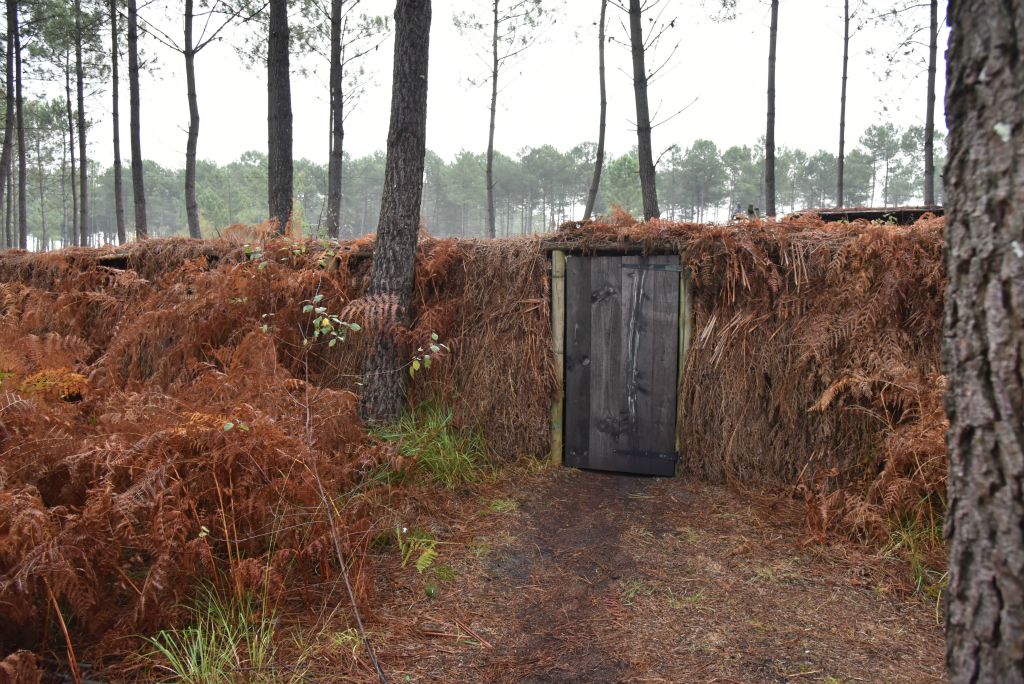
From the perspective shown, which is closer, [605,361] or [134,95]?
[605,361]

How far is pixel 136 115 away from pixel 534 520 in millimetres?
13696

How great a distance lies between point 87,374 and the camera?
5.52 meters

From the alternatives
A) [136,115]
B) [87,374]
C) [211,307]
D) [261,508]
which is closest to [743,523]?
[261,508]

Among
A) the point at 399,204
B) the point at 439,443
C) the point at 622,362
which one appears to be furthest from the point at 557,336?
the point at 399,204

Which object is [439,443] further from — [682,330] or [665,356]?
[682,330]

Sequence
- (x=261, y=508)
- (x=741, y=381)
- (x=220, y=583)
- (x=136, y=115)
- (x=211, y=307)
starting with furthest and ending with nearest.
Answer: (x=136, y=115) < (x=211, y=307) < (x=741, y=381) < (x=261, y=508) < (x=220, y=583)

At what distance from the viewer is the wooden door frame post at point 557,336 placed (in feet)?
18.9

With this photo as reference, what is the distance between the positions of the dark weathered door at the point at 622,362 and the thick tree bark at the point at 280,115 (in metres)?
5.93

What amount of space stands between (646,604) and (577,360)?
8.63 feet

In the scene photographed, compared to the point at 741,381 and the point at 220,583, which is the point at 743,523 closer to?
the point at 741,381

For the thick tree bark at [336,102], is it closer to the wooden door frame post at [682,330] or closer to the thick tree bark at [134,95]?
the thick tree bark at [134,95]

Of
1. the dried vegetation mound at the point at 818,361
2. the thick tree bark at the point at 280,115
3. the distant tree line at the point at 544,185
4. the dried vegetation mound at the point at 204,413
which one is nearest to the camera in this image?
the dried vegetation mound at the point at 204,413

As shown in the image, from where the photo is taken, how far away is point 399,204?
555cm

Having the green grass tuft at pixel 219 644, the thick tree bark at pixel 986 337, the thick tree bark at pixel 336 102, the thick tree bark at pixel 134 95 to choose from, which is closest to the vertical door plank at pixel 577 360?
the green grass tuft at pixel 219 644
